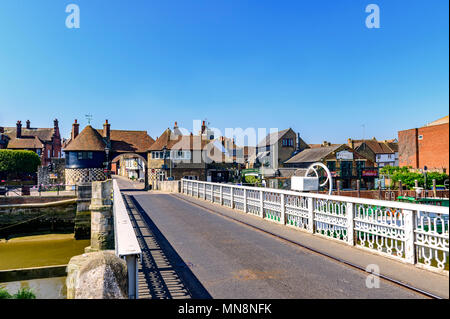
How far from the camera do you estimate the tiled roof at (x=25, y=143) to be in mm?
64375

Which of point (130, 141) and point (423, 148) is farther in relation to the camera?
point (130, 141)

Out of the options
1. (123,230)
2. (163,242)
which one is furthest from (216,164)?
(123,230)

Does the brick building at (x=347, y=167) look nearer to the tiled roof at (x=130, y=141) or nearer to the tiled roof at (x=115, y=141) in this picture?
the tiled roof at (x=130, y=141)

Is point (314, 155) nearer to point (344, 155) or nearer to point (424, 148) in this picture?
point (344, 155)

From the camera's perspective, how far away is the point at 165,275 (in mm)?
6711

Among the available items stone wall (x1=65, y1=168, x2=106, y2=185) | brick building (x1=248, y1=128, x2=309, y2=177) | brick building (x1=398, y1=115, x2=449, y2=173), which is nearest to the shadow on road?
stone wall (x1=65, y1=168, x2=106, y2=185)

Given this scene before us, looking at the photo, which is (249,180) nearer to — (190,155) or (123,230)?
(190,155)

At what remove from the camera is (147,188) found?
42219 millimetres

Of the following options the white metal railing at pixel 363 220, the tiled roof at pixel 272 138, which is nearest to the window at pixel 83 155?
the white metal railing at pixel 363 220

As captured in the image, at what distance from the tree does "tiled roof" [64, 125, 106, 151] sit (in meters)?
14.2

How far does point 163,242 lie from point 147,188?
33.4m

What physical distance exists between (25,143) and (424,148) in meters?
74.0

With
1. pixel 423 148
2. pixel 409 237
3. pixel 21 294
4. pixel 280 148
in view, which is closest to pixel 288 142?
pixel 280 148

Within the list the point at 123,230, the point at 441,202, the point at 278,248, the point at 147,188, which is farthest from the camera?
the point at 147,188
